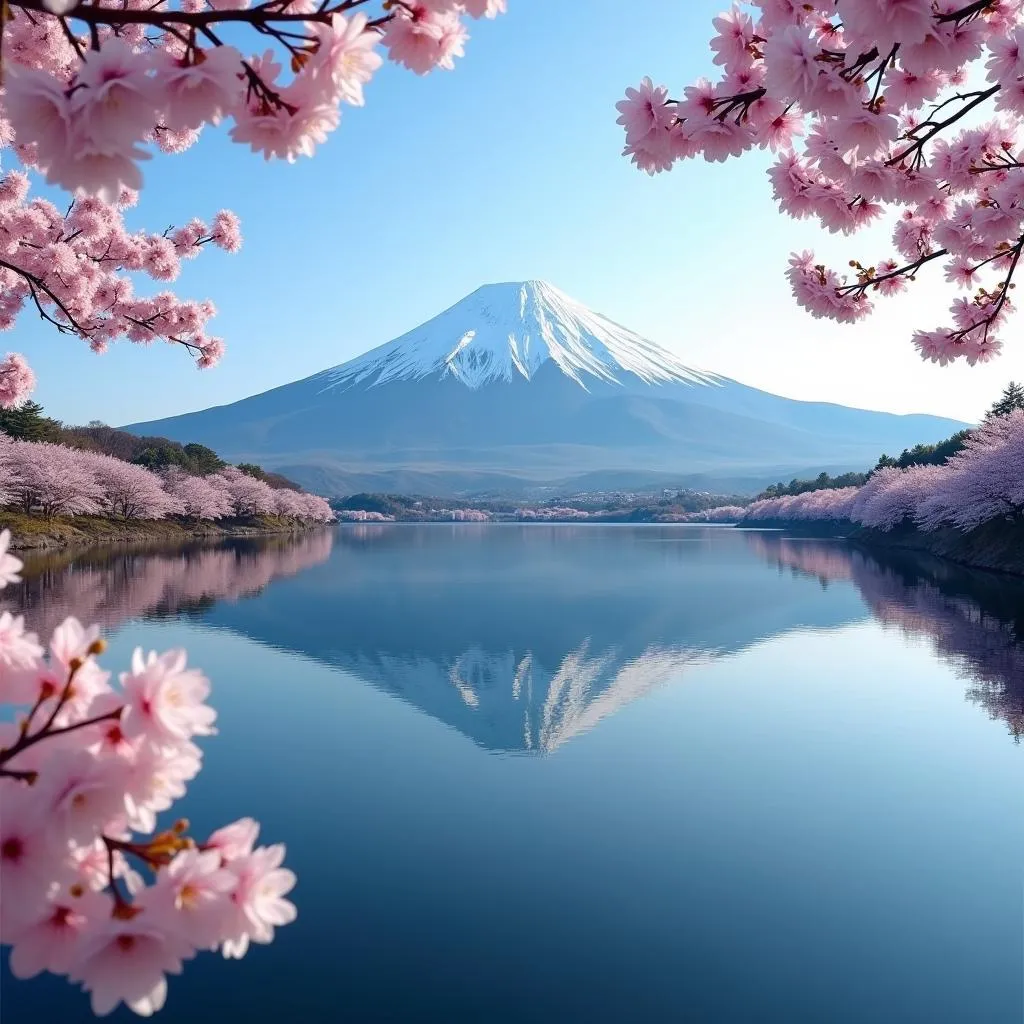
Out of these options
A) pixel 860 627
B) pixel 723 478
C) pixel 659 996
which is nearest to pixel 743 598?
pixel 860 627

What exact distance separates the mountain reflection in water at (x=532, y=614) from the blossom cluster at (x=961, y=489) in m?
2.31

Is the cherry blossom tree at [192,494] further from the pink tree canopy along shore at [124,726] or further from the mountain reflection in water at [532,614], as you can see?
the pink tree canopy along shore at [124,726]

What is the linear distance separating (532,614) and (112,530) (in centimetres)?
3049

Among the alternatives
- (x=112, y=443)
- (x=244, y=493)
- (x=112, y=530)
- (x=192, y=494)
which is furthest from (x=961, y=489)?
(x=112, y=443)

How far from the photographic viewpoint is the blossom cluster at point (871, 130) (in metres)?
2.45

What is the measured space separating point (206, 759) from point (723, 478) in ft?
520

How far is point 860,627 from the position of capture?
1391cm

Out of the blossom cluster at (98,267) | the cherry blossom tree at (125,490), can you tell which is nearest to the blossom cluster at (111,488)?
the cherry blossom tree at (125,490)

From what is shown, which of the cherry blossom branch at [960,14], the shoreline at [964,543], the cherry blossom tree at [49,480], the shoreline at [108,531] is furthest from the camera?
the cherry blossom tree at [49,480]

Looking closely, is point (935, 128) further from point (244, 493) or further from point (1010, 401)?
point (244, 493)

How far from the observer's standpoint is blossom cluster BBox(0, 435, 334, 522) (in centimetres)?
3391

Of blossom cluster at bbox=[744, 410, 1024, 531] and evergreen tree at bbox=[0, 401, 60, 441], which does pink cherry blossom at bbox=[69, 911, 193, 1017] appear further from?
evergreen tree at bbox=[0, 401, 60, 441]

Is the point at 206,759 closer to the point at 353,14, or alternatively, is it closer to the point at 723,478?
the point at 353,14

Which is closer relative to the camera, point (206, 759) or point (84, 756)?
point (84, 756)
